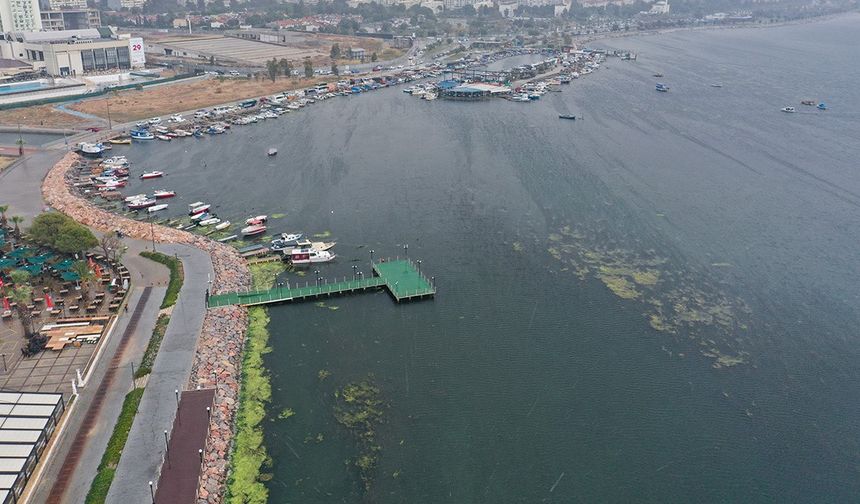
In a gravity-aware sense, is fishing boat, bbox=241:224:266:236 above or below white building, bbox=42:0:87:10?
below

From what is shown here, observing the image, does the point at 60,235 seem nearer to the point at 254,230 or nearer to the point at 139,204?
the point at 254,230

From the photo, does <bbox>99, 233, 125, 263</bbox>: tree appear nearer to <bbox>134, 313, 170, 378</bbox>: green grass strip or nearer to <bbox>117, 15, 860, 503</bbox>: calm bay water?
<bbox>134, 313, 170, 378</bbox>: green grass strip

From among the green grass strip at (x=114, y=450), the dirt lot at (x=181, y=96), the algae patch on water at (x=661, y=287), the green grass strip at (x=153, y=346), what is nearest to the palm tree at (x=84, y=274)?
the green grass strip at (x=153, y=346)

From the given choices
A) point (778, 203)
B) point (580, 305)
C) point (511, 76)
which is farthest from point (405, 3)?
point (580, 305)

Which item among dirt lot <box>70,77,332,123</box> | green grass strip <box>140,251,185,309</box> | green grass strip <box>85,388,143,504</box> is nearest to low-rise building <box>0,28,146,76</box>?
dirt lot <box>70,77,332,123</box>

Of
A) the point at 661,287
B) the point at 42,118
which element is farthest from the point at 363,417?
the point at 42,118

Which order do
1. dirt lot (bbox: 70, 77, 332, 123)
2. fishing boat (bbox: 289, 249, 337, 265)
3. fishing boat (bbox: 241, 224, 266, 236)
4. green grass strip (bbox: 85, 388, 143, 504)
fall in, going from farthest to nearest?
1. dirt lot (bbox: 70, 77, 332, 123)
2. fishing boat (bbox: 241, 224, 266, 236)
3. fishing boat (bbox: 289, 249, 337, 265)
4. green grass strip (bbox: 85, 388, 143, 504)
